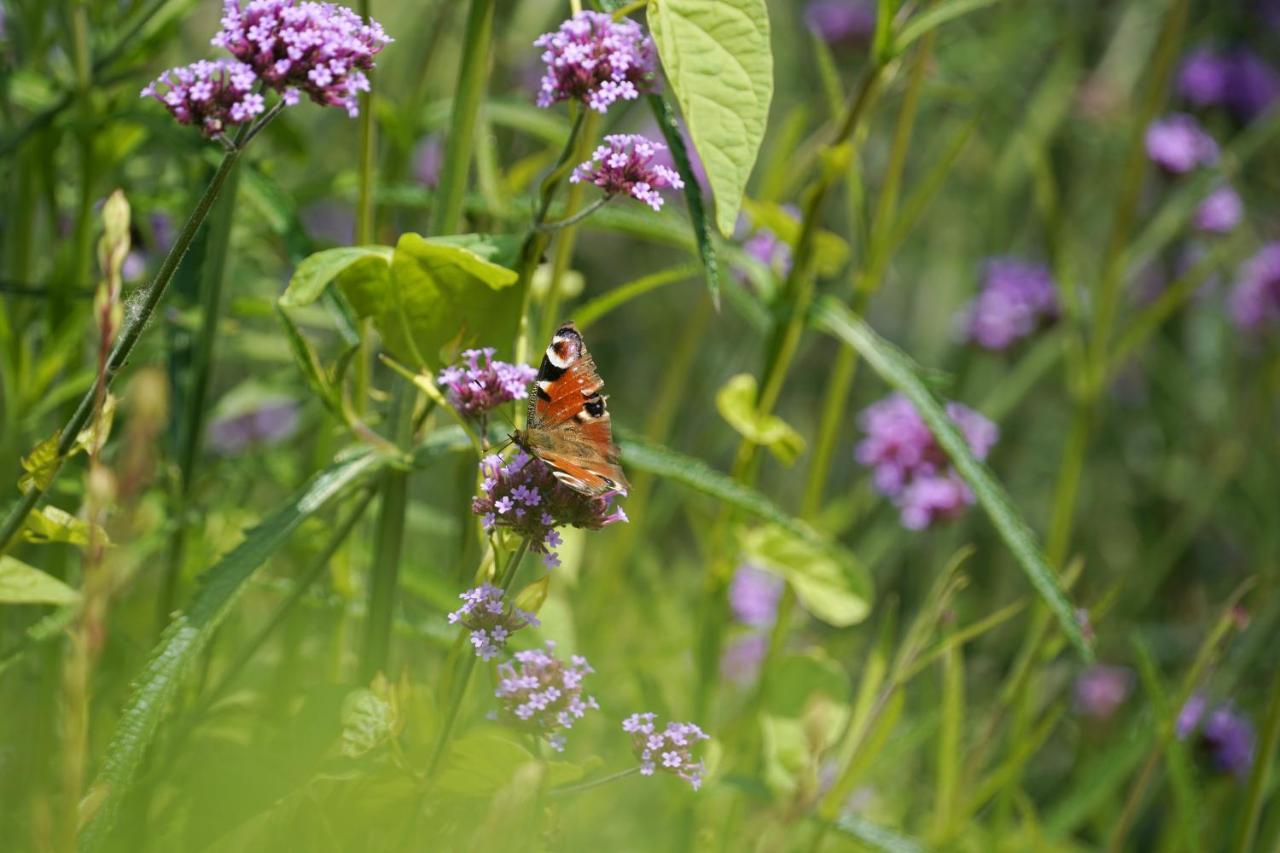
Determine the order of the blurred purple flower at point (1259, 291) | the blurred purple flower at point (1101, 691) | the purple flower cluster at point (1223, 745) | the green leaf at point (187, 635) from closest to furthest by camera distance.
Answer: the green leaf at point (187, 635), the purple flower cluster at point (1223, 745), the blurred purple flower at point (1101, 691), the blurred purple flower at point (1259, 291)

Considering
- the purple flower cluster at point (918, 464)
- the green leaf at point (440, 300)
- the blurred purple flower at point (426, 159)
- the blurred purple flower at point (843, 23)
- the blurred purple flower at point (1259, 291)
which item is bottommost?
the purple flower cluster at point (918, 464)

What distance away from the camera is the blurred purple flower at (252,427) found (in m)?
1.71

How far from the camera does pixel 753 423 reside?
1.09 metres

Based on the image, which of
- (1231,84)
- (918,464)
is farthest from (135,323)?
(1231,84)

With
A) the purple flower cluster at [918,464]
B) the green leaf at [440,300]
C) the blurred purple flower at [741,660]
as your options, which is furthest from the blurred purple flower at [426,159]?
the green leaf at [440,300]

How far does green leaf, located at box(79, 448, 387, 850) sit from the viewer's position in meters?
0.67

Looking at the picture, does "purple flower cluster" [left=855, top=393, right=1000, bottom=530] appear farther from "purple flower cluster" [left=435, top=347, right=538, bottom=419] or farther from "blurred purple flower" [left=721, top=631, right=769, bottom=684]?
"purple flower cluster" [left=435, top=347, right=538, bottom=419]

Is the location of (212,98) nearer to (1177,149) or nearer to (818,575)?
(818,575)

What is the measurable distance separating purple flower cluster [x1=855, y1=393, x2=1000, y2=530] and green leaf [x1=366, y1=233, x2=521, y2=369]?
76cm

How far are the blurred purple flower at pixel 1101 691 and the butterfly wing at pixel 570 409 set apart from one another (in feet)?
4.22

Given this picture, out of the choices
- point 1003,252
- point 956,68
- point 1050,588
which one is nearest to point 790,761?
point 1050,588

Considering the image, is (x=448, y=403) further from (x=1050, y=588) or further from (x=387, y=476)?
(x=1050, y=588)

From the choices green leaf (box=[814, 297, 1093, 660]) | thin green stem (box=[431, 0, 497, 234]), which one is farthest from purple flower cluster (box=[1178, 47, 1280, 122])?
thin green stem (box=[431, 0, 497, 234])

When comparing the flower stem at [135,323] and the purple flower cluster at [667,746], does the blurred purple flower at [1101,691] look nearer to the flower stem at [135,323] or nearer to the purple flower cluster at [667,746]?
the purple flower cluster at [667,746]
